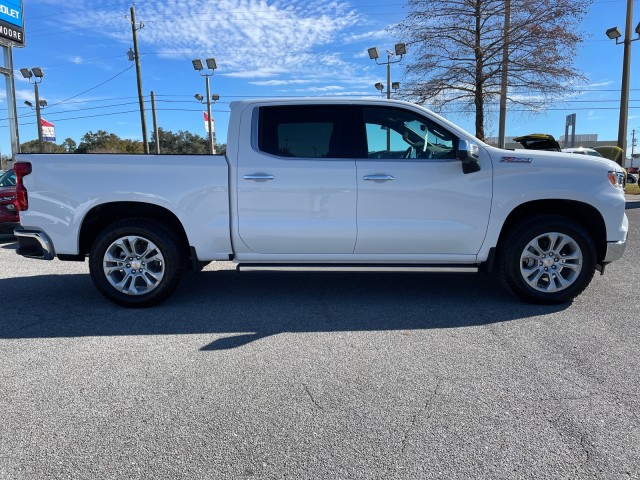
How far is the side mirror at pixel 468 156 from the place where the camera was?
4348mm

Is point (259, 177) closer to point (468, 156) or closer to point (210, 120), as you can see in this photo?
point (468, 156)

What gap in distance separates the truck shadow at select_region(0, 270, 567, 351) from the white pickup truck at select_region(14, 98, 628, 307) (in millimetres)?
393

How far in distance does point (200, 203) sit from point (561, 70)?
15681 mm

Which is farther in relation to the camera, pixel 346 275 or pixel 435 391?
pixel 346 275

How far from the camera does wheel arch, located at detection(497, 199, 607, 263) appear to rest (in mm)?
→ 4746

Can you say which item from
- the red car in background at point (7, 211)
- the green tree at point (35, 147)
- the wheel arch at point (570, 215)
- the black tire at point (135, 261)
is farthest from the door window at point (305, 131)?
the green tree at point (35, 147)

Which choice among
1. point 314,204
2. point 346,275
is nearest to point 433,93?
point 346,275

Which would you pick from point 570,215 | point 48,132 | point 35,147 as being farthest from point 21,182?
point 35,147

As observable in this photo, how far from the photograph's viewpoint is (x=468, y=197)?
15.2ft

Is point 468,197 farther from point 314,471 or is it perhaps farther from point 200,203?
point 314,471

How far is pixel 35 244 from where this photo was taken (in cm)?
475

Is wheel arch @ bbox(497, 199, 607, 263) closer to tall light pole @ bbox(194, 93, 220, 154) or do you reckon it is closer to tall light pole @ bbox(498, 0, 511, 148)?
tall light pole @ bbox(498, 0, 511, 148)

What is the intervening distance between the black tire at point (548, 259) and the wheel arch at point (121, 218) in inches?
130

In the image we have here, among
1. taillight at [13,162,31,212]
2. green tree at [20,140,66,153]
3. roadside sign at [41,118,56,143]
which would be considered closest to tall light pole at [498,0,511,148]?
taillight at [13,162,31,212]
